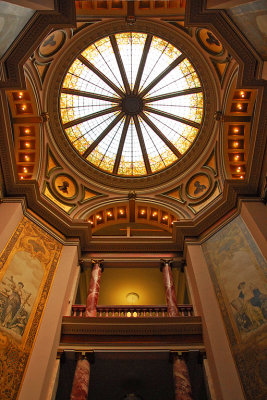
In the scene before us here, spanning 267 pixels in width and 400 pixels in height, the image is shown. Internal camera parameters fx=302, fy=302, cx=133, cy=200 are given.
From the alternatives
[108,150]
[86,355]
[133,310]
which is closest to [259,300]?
[133,310]

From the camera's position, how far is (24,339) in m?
7.54

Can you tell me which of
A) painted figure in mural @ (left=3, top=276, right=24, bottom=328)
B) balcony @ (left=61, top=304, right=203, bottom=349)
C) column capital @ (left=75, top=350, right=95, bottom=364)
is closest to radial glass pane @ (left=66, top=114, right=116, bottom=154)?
painted figure in mural @ (left=3, top=276, right=24, bottom=328)

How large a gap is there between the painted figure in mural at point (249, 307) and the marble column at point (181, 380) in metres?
1.76

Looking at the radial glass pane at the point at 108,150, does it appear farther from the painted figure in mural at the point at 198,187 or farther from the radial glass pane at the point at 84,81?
the painted figure in mural at the point at 198,187

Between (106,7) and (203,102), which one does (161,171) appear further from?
(106,7)

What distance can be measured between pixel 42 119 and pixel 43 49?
267 cm

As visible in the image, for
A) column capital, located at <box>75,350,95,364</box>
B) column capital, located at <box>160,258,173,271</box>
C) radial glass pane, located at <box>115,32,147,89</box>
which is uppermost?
radial glass pane, located at <box>115,32,147,89</box>

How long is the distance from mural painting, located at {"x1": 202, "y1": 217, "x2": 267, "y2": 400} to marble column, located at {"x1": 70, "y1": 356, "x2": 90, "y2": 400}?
3.63 m

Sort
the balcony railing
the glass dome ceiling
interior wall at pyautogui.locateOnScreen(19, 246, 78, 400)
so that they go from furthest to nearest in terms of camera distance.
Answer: the glass dome ceiling, the balcony railing, interior wall at pyautogui.locateOnScreen(19, 246, 78, 400)

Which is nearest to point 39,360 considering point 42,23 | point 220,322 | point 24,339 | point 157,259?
point 24,339

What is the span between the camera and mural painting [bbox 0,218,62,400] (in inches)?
271

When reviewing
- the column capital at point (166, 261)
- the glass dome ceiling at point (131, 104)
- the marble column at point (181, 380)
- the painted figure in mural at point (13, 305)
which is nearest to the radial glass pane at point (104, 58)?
the glass dome ceiling at point (131, 104)

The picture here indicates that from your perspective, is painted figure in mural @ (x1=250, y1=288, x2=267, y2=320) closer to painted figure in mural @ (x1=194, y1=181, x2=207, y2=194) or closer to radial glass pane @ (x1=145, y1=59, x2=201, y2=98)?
painted figure in mural @ (x1=194, y1=181, x2=207, y2=194)

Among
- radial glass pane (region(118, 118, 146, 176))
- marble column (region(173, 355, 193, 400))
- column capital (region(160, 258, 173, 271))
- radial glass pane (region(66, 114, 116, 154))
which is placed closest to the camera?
marble column (region(173, 355, 193, 400))
